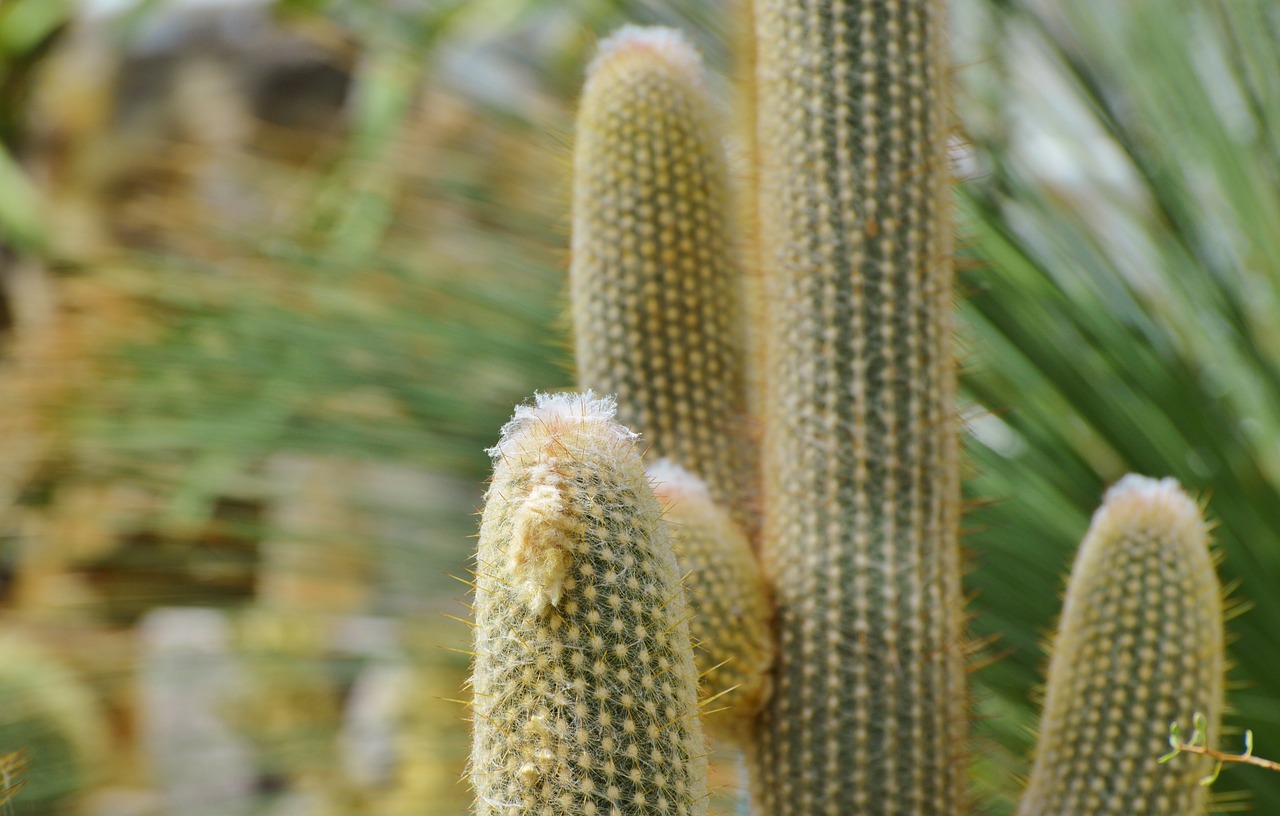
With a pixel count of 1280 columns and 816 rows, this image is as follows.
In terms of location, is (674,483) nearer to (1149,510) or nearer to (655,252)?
(655,252)

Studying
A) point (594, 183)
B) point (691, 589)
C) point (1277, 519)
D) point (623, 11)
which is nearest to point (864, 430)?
point (691, 589)

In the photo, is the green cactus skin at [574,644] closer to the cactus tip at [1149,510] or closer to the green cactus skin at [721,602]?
the green cactus skin at [721,602]

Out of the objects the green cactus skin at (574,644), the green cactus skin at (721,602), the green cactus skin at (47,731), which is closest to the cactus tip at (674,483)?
the green cactus skin at (721,602)

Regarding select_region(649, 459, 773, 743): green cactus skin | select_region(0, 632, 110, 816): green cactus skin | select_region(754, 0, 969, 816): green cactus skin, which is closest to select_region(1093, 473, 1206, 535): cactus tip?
select_region(754, 0, 969, 816): green cactus skin

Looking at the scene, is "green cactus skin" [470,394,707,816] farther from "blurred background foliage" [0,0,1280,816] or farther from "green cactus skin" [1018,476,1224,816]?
"blurred background foliage" [0,0,1280,816]

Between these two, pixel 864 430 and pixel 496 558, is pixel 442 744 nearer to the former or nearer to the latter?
pixel 864 430

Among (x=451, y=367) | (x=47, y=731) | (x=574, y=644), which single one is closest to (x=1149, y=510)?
(x=574, y=644)
